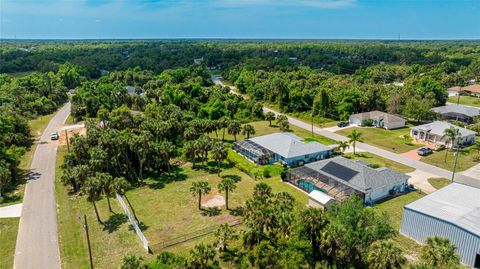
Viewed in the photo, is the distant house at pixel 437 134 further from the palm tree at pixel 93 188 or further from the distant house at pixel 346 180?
the palm tree at pixel 93 188

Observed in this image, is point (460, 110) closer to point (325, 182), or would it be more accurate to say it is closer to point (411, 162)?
point (411, 162)

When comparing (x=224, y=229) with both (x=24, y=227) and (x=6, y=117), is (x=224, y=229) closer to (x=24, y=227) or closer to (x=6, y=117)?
(x=24, y=227)

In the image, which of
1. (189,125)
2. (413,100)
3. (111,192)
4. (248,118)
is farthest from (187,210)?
(413,100)

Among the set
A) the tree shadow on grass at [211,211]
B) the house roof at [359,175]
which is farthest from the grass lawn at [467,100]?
the tree shadow on grass at [211,211]

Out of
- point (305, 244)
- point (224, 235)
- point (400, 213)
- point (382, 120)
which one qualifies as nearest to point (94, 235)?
point (224, 235)

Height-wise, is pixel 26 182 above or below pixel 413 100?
below

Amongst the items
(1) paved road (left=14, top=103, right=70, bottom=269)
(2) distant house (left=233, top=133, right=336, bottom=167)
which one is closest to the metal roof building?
(2) distant house (left=233, top=133, right=336, bottom=167)
